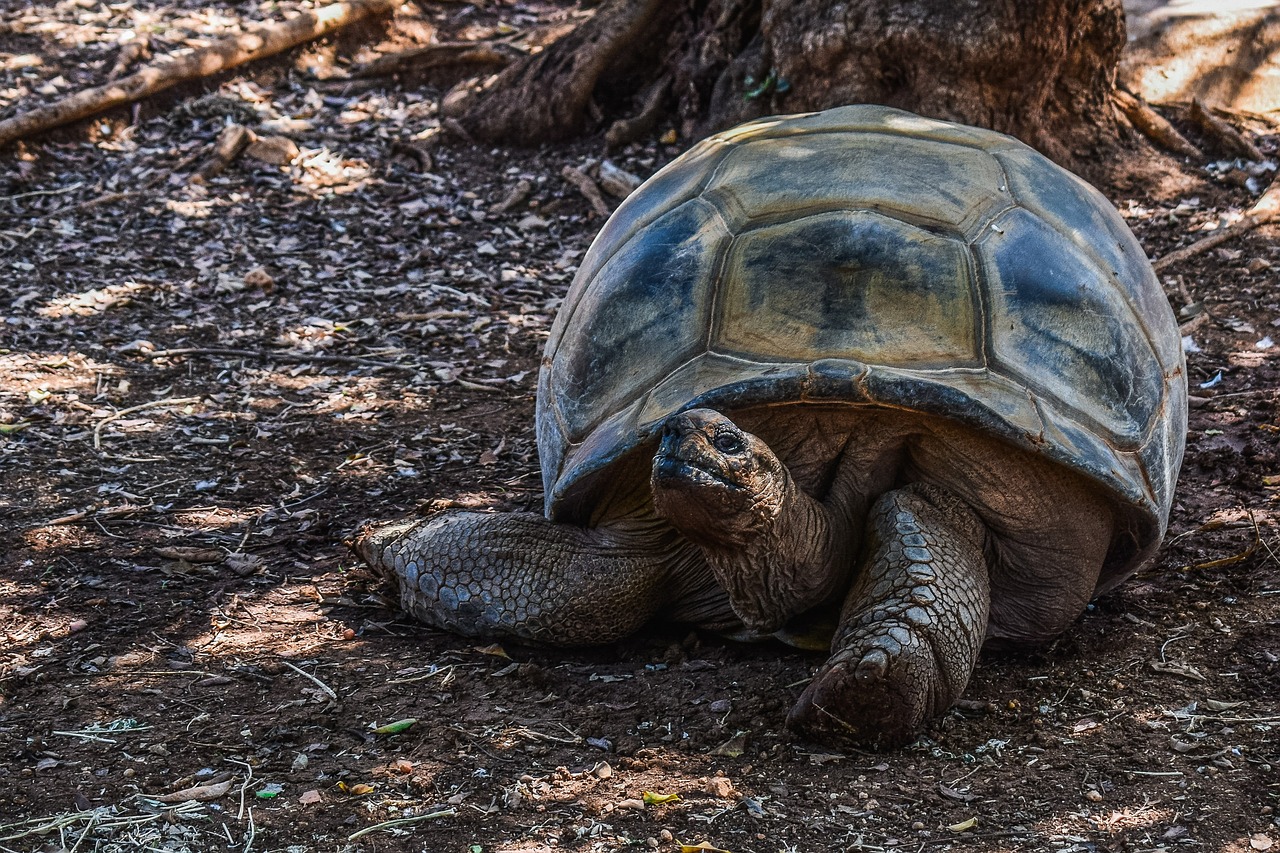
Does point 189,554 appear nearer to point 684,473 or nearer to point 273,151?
point 684,473

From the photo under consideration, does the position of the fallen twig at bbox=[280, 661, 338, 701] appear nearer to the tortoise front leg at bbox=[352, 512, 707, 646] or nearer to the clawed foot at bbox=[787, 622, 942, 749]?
the tortoise front leg at bbox=[352, 512, 707, 646]

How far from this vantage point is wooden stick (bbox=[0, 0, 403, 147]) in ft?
24.8

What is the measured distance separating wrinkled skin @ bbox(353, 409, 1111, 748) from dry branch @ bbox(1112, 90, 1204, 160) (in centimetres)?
428

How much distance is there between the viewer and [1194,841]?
2.24 m

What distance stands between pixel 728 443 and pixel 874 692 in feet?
1.95

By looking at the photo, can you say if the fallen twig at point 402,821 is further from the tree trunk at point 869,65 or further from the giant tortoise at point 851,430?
the tree trunk at point 869,65

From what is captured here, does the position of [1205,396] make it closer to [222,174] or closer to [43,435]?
[43,435]

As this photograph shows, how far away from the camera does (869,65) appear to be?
5.95m

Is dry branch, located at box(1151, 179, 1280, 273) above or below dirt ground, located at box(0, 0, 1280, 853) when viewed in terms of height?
above

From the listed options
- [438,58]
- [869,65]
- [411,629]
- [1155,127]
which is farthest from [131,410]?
[1155,127]

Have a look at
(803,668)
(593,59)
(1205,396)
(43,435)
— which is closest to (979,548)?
(803,668)

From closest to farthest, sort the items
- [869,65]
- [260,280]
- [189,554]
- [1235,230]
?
[189,554], [1235,230], [869,65], [260,280]

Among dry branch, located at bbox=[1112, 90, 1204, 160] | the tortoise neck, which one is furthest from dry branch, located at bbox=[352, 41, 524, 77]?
the tortoise neck

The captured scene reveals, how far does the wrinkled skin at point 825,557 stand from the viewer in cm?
252
